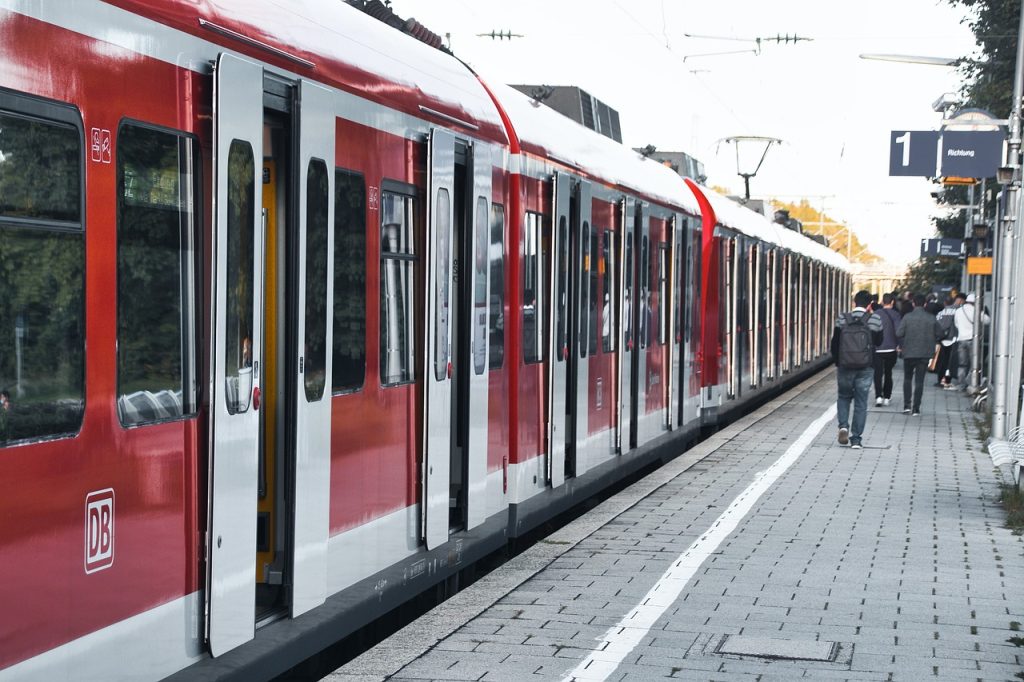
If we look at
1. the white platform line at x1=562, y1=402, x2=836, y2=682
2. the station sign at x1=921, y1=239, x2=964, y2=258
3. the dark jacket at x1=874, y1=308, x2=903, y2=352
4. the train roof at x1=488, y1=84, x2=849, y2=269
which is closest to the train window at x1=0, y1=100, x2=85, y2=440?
the white platform line at x1=562, y1=402, x2=836, y2=682

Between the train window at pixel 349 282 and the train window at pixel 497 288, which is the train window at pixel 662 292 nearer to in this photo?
the train window at pixel 497 288

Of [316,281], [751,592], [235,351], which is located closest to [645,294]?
[751,592]

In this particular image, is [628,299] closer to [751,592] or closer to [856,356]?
[856,356]

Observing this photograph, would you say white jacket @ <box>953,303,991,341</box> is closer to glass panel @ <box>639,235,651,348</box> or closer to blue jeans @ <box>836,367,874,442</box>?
blue jeans @ <box>836,367,874,442</box>

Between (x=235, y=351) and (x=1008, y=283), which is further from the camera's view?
(x=1008, y=283)

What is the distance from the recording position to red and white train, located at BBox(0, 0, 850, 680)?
4.50m

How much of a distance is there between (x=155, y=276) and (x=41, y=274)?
76 cm

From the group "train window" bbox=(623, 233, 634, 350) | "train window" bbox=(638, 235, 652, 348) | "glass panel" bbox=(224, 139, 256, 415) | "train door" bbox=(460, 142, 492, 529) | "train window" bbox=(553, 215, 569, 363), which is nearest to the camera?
"glass panel" bbox=(224, 139, 256, 415)

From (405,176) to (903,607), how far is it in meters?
3.73

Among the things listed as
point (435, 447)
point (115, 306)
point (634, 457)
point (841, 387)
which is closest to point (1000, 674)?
point (435, 447)

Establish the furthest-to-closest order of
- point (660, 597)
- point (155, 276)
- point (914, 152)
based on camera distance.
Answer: point (914, 152)
point (660, 597)
point (155, 276)

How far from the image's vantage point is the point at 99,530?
4789mm

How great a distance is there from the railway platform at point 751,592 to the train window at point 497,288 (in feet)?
4.51

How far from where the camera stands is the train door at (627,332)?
567 inches
